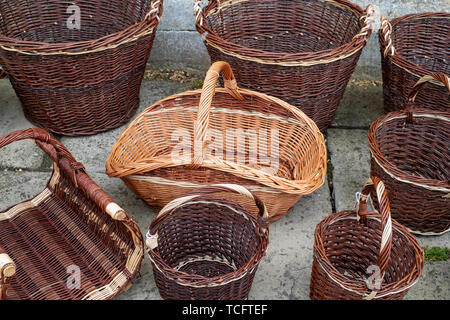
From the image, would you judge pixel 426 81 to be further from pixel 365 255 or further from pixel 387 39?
pixel 365 255

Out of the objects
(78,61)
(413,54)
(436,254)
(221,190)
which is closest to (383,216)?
(221,190)

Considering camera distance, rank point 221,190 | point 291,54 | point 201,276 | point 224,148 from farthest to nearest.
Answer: point 224,148 < point 291,54 < point 221,190 < point 201,276

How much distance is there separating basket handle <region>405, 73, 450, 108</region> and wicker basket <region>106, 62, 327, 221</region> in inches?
18.1

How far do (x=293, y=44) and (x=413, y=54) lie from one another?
0.70 m

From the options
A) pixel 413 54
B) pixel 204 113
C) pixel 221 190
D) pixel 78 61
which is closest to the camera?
pixel 221 190

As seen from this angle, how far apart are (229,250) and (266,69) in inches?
33.3

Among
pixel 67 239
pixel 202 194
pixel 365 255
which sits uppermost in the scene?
pixel 202 194

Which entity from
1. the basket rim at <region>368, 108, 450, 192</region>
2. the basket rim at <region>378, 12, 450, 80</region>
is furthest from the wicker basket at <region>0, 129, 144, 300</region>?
the basket rim at <region>378, 12, 450, 80</region>

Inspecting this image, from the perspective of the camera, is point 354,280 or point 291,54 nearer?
point 354,280

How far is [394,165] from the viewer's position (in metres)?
2.27

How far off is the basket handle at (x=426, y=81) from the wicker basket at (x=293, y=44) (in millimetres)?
324

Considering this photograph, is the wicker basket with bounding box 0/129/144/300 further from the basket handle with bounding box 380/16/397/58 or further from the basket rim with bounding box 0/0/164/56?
the basket handle with bounding box 380/16/397/58

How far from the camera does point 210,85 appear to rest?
7.15 feet

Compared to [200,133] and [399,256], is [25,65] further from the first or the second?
[399,256]
